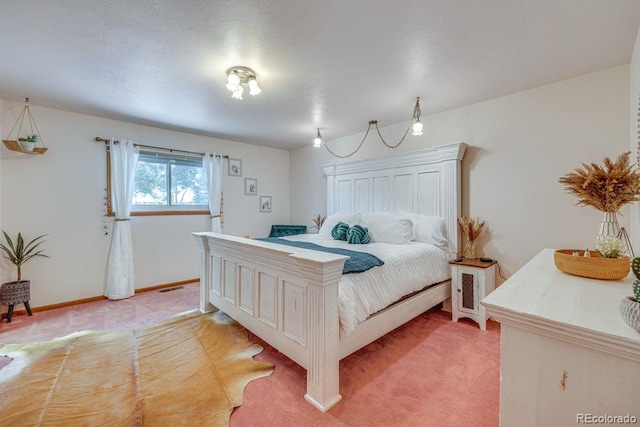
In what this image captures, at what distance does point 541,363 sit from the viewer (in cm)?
77

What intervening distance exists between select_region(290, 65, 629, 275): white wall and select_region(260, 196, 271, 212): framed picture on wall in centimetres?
305

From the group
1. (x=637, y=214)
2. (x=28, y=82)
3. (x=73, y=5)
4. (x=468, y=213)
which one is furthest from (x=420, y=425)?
(x=28, y=82)

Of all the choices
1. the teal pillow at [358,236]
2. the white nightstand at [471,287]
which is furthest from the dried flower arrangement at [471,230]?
the teal pillow at [358,236]

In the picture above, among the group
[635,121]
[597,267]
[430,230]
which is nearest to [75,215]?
[430,230]

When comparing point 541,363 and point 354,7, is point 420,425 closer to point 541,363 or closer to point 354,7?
point 541,363

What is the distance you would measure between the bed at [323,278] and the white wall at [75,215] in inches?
56.0

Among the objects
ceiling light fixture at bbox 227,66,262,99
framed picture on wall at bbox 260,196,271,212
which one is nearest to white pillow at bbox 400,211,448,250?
ceiling light fixture at bbox 227,66,262,99

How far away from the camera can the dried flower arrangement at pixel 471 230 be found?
290cm

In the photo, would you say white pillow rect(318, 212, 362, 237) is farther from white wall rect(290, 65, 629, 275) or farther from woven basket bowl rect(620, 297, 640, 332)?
woven basket bowl rect(620, 297, 640, 332)

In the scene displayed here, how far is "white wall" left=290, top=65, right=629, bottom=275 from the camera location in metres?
2.28

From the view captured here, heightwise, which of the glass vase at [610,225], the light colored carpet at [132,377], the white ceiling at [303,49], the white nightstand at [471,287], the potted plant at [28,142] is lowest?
the light colored carpet at [132,377]

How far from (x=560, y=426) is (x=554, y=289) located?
0.46m

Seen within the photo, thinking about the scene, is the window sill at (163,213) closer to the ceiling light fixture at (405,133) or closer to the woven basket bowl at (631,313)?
the ceiling light fixture at (405,133)

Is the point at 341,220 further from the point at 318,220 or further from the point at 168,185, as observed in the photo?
the point at 168,185
